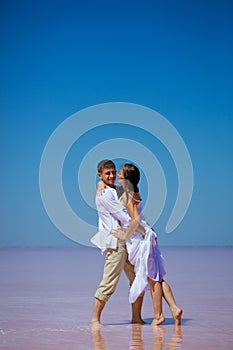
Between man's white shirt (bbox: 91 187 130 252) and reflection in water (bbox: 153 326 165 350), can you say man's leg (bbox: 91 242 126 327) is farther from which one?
reflection in water (bbox: 153 326 165 350)

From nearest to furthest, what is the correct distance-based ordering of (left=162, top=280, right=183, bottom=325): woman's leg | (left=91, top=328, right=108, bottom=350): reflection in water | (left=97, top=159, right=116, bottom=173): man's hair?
(left=91, top=328, right=108, bottom=350): reflection in water → (left=162, top=280, right=183, bottom=325): woman's leg → (left=97, top=159, right=116, bottom=173): man's hair

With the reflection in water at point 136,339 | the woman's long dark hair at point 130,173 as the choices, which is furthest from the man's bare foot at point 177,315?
the woman's long dark hair at point 130,173

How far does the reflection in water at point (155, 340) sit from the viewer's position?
4.08 metres

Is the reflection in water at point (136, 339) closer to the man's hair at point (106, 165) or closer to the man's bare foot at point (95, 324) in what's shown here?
the man's bare foot at point (95, 324)

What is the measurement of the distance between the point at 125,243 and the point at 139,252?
0.38 ft

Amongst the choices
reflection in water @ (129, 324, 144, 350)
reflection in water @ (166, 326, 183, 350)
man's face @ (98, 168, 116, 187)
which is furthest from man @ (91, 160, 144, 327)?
reflection in water @ (166, 326, 183, 350)

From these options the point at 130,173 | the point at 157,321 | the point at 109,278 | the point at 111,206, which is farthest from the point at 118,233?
the point at 157,321

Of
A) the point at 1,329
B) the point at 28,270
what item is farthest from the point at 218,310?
the point at 28,270

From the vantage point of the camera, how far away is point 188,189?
6.91 m

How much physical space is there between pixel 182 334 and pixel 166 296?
552 millimetres

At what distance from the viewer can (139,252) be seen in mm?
5035

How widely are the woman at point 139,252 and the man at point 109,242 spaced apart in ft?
0.17

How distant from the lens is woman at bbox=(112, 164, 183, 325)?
4996mm

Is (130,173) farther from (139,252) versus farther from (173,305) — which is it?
(173,305)
